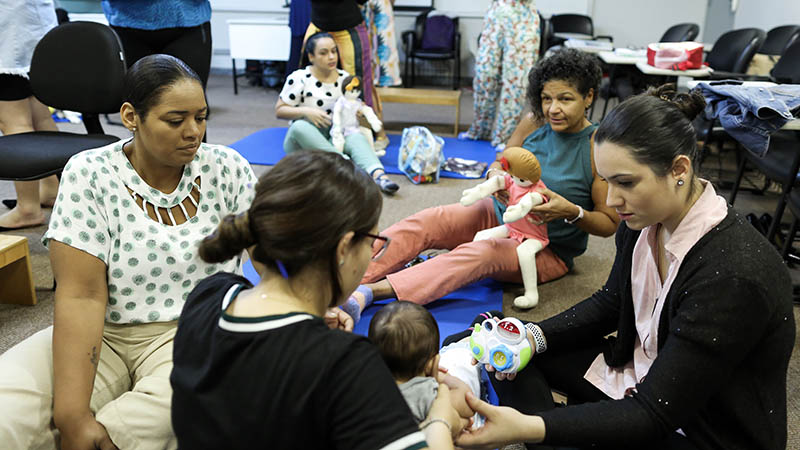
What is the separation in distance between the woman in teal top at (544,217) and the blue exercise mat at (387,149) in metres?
1.61

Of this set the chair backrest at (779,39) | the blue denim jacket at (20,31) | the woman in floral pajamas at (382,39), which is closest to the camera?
the blue denim jacket at (20,31)

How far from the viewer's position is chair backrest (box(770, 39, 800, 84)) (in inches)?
132

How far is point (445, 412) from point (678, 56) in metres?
3.64

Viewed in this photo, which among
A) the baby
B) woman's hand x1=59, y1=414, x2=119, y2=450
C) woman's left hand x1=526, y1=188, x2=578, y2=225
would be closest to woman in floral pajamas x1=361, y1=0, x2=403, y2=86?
woman's left hand x1=526, y1=188, x2=578, y2=225

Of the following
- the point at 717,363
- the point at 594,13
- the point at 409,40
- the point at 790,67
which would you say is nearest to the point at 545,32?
the point at 594,13

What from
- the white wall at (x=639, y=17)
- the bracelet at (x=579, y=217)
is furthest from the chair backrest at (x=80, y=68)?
the white wall at (x=639, y=17)

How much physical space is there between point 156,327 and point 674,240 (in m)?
1.18

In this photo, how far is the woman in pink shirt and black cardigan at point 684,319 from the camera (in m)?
1.09

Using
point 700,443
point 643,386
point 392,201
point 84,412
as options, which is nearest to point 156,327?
point 84,412

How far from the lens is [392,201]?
11.7ft

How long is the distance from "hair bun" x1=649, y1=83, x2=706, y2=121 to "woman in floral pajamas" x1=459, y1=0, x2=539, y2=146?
3.23 meters

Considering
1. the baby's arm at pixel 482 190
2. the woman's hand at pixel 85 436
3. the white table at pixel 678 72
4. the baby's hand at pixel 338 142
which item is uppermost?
the white table at pixel 678 72

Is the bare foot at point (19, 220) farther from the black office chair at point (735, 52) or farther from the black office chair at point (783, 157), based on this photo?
the black office chair at point (735, 52)

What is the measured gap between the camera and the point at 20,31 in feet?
9.20
